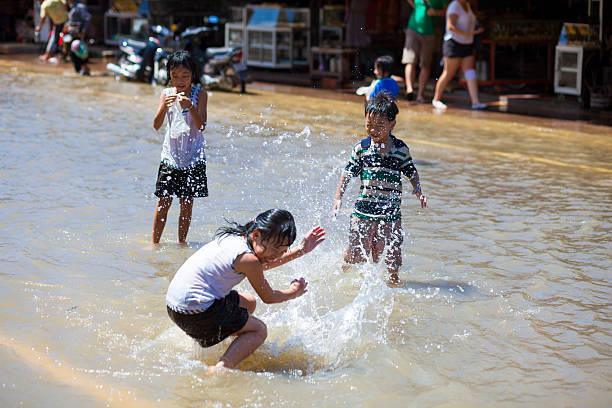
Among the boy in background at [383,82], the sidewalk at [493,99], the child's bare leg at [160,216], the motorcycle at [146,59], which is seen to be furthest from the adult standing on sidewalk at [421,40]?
the child's bare leg at [160,216]

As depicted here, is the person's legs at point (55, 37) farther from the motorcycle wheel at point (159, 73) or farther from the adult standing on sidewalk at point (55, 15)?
the motorcycle wheel at point (159, 73)

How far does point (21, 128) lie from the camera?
37.5ft

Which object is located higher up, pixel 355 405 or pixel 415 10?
pixel 415 10

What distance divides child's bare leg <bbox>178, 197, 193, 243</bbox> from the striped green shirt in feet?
5.06

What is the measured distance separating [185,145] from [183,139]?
0.05m

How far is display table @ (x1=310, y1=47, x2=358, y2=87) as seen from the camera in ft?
54.3

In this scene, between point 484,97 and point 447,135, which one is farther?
point 484,97

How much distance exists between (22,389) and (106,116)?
914 centimetres

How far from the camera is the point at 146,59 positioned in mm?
16844

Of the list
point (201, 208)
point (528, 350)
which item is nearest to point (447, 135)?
point (201, 208)

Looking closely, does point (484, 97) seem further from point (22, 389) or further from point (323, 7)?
point (22, 389)

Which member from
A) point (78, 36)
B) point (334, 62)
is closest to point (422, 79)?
point (334, 62)

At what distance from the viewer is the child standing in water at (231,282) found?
13.6 ft

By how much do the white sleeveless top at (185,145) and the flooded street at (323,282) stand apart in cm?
70
